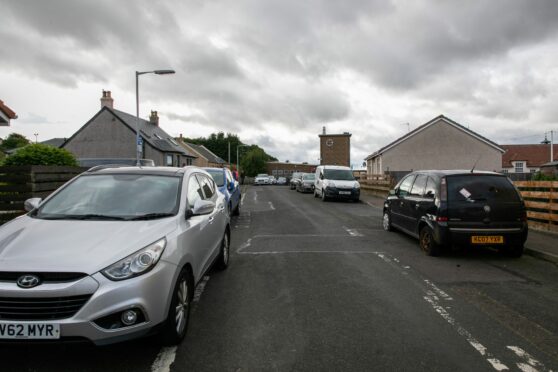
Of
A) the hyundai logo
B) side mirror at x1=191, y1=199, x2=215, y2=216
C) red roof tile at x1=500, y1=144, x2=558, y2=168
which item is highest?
red roof tile at x1=500, y1=144, x2=558, y2=168

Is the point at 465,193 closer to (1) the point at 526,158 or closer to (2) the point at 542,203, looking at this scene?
(2) the point at 542,203

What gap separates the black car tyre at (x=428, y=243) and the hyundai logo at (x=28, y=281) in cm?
633

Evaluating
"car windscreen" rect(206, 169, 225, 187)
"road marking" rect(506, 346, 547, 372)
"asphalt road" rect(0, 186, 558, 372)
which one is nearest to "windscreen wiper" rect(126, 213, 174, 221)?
"asphalt road" rect(0, 186, 558, 372)

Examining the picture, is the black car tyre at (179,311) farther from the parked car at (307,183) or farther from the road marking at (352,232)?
the parked car at (307,183)

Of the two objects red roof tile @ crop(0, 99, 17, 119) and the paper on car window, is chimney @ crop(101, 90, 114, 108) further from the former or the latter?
the paper on car window

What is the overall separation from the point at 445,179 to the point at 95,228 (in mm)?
5989

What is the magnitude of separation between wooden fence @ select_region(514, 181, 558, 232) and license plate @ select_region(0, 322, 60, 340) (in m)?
10.8

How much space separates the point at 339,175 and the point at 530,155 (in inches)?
1743

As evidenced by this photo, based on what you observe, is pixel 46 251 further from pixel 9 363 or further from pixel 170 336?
→ pixel 170 336

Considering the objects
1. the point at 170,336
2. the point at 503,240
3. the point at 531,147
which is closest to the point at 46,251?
the point at 170,336

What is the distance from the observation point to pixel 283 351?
332cm

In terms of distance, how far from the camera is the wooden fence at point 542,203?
960 cm

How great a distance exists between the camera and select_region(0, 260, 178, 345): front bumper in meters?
2.69

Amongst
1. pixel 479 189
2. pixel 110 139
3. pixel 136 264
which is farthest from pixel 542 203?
pixel 110 139
